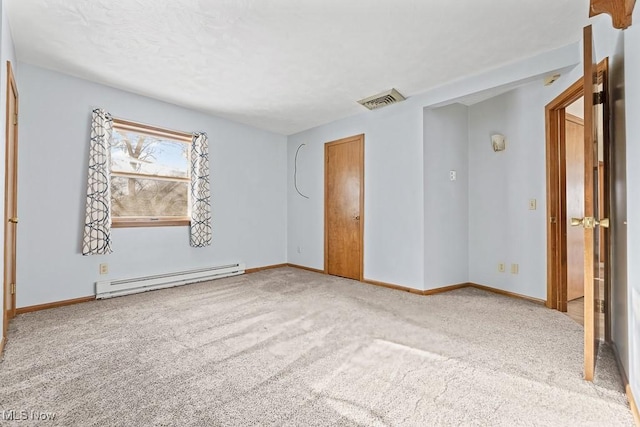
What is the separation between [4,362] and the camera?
6.22 feet

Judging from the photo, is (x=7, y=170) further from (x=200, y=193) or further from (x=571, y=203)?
(x=571, y=203)

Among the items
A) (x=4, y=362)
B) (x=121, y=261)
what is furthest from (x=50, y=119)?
(x=4, y=362)

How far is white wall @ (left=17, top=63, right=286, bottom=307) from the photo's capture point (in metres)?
2.90

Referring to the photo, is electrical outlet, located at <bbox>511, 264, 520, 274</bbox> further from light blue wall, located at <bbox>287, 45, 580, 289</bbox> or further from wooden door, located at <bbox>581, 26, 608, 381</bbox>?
wooden door, located at <bbox>581, 26, 608, 381</bbox>

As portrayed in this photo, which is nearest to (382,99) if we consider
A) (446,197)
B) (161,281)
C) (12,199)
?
(446,197)

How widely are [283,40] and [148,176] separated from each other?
8.04 ft

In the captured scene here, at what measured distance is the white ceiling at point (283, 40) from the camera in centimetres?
206

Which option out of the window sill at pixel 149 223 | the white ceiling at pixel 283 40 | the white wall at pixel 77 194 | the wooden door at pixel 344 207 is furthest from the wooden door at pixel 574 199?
the window sill at pixel 149 223

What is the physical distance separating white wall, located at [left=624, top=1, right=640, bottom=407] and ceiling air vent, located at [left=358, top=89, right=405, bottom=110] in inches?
80.5

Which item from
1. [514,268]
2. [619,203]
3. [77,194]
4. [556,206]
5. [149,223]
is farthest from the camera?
[149,223]

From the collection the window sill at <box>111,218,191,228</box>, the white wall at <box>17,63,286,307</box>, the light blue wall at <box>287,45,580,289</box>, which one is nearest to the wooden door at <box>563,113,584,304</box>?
the light blue wall at <box>287,45,580,289</box>

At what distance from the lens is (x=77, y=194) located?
10.4 ft
